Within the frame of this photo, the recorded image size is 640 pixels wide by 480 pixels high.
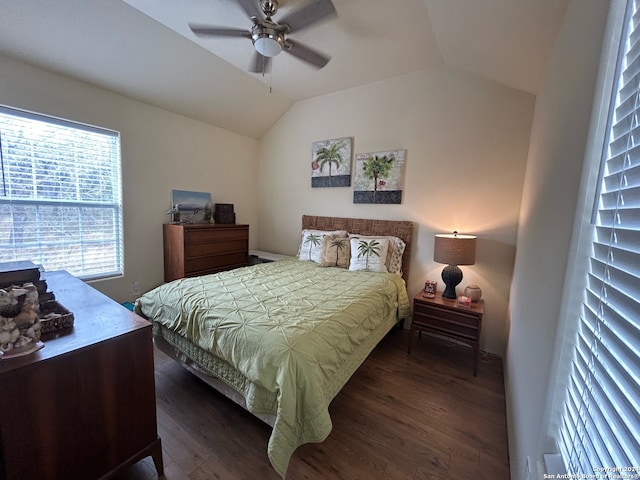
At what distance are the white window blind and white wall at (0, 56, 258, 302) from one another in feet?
12.6

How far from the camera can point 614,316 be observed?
554mm

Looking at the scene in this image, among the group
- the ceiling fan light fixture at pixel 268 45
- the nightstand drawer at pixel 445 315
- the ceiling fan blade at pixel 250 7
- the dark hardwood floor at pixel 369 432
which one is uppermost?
the ceiling fan blade at pixel 250 7

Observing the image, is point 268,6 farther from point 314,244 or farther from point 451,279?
point 451,279

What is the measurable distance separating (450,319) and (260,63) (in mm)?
2874

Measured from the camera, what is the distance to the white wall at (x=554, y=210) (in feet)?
2.92

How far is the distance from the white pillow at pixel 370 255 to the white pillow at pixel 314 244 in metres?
0.40

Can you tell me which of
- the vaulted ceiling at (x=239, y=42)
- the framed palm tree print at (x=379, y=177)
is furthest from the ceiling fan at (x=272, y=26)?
the framed palm tree print at (x=379, y=177)

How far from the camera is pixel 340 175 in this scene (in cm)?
347

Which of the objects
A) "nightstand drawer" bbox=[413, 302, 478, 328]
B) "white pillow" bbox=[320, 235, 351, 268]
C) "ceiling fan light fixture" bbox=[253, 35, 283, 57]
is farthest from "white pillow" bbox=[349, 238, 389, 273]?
"ceiling fan light fixture" bbox=[253, 35, 283, 57]

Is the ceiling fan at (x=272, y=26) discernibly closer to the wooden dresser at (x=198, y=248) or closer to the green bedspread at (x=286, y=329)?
the green bedspread at (x=286, y=329)

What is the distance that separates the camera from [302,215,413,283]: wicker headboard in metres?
3.00

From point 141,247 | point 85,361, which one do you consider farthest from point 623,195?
point 141,247

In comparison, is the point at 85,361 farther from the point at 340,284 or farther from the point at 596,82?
the point at 596,82

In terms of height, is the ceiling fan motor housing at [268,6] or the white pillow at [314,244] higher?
the ceiling fan motor housing at [268,6]
